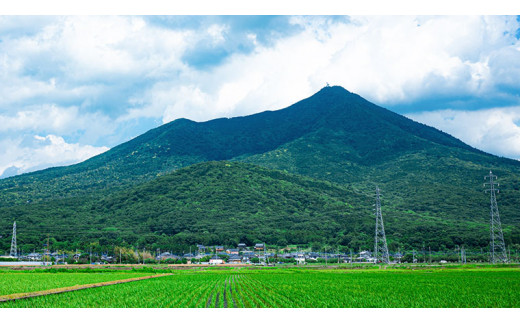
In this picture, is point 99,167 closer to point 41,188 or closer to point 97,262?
point 41,188

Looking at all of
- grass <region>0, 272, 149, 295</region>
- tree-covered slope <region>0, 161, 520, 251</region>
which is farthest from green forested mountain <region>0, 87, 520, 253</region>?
grass <region>0, 272, 149, 295</region>

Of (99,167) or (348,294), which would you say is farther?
(99,167)

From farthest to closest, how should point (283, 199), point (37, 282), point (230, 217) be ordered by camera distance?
point (283, 199), point (230, 217), point (37, 282)

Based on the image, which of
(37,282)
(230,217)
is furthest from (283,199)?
(37,282)

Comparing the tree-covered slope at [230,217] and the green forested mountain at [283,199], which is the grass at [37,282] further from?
the green forested mountain at [283,199]

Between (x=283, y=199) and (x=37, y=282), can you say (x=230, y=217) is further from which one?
(x=37, y=282)

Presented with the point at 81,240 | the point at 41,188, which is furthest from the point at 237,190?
the point at 41,188
